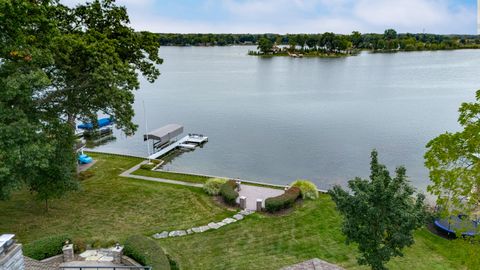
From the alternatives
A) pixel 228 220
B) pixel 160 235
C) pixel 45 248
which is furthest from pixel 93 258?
pixel 228 220

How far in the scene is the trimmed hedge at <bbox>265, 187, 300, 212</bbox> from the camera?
61.6ft

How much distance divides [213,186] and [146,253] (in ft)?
30.5

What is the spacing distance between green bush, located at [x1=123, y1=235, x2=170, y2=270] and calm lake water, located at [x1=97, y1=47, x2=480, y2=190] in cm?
1466

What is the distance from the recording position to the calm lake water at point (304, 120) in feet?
98.0

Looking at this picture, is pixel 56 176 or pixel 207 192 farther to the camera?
pixel 207 192

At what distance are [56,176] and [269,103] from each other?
39203 mm

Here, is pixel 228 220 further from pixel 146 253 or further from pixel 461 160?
pixel 461 160

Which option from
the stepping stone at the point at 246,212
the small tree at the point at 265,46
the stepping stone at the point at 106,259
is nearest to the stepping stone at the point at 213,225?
the stepping stone at the point at 246,212

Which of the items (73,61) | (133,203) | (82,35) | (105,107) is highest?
(82,35)

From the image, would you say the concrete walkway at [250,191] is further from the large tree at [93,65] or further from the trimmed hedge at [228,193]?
the large tree at [93,65]

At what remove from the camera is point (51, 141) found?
1573cm

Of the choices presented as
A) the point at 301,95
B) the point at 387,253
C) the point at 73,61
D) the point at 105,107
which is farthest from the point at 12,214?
the point at 301,95

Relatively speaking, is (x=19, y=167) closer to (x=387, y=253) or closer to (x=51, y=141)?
(x=51, y=141)

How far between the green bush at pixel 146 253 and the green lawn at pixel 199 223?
187 cm
